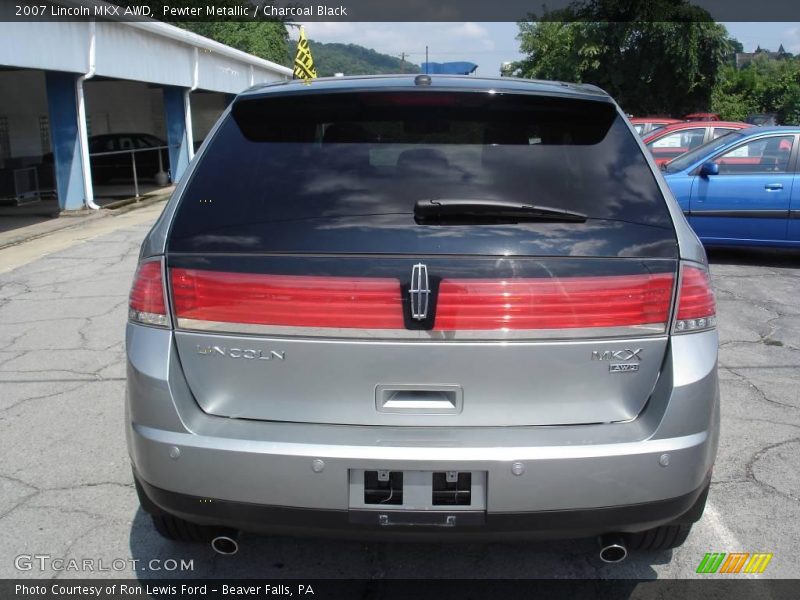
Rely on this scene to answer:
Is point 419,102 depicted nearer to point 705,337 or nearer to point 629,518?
point 705,337

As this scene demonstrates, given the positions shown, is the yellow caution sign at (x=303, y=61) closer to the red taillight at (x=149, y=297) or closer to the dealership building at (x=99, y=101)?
the dealership building at (x=99, y=101)

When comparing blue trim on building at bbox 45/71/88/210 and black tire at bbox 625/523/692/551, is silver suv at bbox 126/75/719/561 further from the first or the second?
blue trim on building at bbox 45/71/88/210

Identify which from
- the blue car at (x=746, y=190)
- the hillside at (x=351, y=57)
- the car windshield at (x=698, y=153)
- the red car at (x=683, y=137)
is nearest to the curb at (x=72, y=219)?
the car windshield at (x=698, y=153)

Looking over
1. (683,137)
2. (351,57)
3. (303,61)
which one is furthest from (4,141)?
(351,57)

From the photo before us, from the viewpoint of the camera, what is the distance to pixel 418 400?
220 centimetres

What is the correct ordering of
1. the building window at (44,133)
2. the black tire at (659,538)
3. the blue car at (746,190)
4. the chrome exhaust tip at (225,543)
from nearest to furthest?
the chrome exhaust tip at (225,543) < the black tire at (659,538) < the blue car at (746,190) < the building window at (44,133)

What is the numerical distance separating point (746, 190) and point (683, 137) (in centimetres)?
584

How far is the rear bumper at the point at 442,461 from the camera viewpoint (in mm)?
2102

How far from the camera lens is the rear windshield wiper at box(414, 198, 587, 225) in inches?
88.1

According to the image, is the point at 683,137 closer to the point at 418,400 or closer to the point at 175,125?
the point at 175,125

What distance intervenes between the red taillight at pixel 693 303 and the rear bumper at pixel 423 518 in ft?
1.67

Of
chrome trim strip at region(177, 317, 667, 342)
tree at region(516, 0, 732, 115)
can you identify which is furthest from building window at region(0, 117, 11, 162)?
tree at region(516, 0, 732, 115)

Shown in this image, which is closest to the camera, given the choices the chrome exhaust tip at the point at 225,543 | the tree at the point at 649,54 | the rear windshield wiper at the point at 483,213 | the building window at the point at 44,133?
the rear windshield wiper at the point at 483,213

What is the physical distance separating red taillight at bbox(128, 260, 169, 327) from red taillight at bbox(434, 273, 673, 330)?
0.86 m
